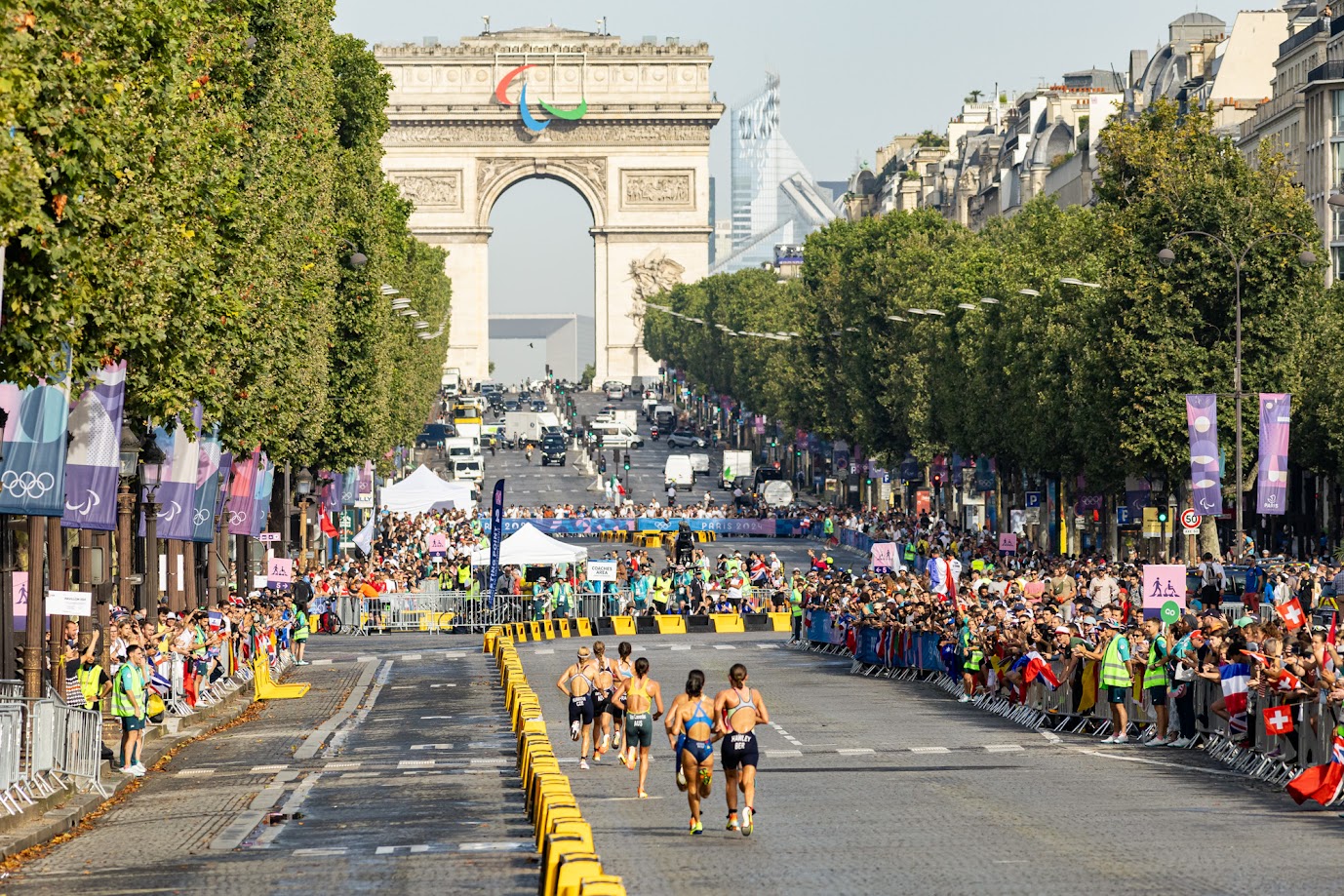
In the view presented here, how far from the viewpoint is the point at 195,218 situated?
30.5 meters

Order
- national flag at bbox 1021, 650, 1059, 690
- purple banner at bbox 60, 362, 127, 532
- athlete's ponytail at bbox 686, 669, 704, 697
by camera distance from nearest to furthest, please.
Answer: athlete's ponytail at bbox 686, 669, 704, 697, purple banner at bbox 60, 362, 127, 532, national flag at bbox 1021, 650, 1059, 690

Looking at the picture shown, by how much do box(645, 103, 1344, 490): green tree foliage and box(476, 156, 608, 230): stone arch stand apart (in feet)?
302

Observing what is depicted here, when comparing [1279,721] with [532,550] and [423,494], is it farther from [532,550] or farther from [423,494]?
[423,494]

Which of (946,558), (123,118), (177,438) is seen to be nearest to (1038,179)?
(946,558)

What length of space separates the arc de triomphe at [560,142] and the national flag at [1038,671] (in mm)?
158573

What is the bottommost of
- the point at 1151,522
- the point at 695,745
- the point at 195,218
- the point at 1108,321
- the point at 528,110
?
the point at 695,745

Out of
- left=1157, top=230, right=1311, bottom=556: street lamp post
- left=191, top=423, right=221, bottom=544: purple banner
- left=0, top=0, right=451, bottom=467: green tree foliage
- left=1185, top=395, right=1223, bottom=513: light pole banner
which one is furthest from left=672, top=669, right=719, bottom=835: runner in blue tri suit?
left=1157, top=230, right=1311, bottom=556: street lamp post

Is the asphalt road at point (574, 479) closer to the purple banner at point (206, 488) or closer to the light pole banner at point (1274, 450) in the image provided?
the light pole banner at point (1274, 450)

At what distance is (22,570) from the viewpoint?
106ft

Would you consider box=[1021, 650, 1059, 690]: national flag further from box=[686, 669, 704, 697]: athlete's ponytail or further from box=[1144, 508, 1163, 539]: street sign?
box=[1144, 508, 1163, 539]: street sign

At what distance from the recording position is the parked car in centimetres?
15662

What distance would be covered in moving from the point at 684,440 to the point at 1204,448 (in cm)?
10721

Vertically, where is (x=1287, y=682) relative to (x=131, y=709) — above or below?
above

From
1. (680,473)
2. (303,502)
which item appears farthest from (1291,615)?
(680,473)
